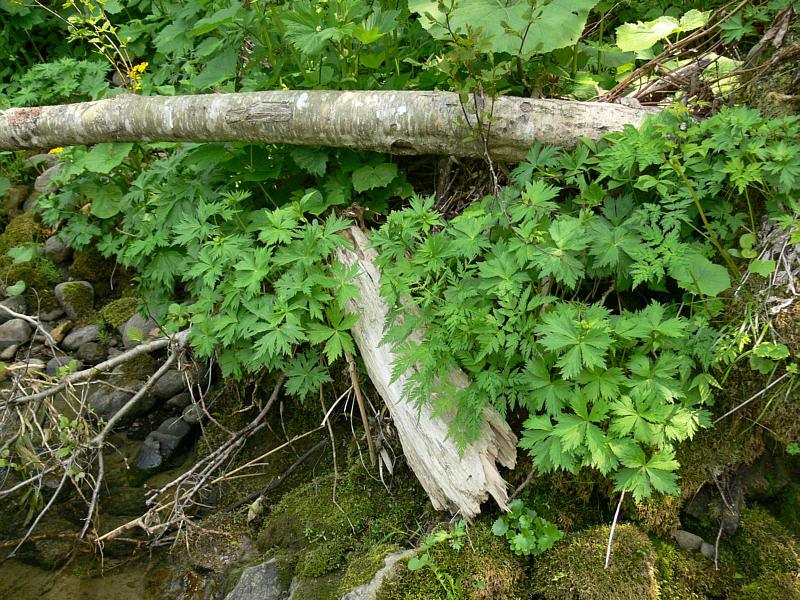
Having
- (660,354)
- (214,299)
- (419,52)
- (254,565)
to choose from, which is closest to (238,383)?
(214,299)

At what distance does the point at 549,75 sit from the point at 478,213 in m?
1.17

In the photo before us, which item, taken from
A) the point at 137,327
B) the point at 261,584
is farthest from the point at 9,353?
the point at 261,584

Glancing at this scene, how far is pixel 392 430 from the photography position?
10.4 feet

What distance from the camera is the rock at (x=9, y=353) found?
4.89 m

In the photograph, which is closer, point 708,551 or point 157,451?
point 708,551

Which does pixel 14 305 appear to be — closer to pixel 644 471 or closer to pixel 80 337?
pixel 80 337

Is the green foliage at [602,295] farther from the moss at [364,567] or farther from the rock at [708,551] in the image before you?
the moss at [364,567]

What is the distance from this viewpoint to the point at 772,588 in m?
2.28

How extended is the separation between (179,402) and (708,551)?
11.0 ft

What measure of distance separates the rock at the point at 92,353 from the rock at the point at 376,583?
3.18m

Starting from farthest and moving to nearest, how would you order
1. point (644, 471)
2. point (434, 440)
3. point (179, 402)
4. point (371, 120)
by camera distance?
point (179, 402), point (371, 120), point (434, 440), point (644, 471)

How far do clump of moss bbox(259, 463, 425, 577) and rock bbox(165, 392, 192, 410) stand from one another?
1.33m

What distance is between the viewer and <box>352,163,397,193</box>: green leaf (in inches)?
132

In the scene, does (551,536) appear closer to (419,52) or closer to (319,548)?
(319,548)
